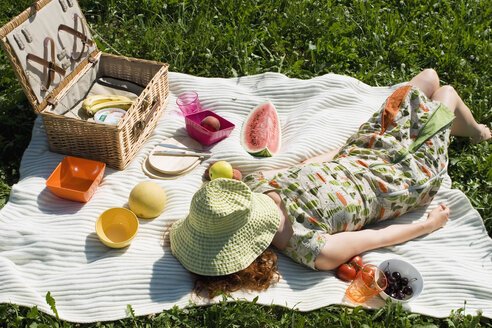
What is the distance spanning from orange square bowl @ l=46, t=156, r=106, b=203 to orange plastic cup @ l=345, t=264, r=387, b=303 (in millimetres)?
2243

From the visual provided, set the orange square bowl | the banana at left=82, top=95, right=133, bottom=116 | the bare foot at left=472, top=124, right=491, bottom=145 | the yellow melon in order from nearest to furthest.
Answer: the yellow melon
the orange square bowl
the banana at left=82, top=95, right=133, bottom=116
the bare foot at left=472, top=124, right=491, bottom=145

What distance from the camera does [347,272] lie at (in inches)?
142

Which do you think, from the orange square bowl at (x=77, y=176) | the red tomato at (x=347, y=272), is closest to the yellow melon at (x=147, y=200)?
the orange square bowl at (x=77, y=176)

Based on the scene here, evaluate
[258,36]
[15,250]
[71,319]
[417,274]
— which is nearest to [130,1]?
[258,36]

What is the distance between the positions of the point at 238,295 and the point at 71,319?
1168mm

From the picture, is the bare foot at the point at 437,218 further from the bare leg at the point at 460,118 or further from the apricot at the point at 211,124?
the apricot at the point at 211,124

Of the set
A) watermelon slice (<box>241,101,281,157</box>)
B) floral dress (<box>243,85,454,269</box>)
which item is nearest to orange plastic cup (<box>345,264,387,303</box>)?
floral dress (<box>243,85,454,269</box>)

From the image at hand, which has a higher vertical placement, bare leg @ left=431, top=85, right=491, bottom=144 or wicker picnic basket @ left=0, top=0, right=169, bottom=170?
wicker picnic basket @ left=0, top=0, right=169, bottom=170

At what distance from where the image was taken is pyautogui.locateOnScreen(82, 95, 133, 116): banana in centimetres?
448

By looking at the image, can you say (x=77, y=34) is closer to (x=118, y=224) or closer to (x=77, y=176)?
(x=77, y=176)

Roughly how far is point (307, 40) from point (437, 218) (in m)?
2.94

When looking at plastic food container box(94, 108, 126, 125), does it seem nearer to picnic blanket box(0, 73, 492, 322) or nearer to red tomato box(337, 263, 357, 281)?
picnic blanket box(0, 73, 492, 322)

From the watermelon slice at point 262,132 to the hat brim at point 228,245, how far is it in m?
1.06

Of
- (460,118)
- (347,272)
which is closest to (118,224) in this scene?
(347,272)
